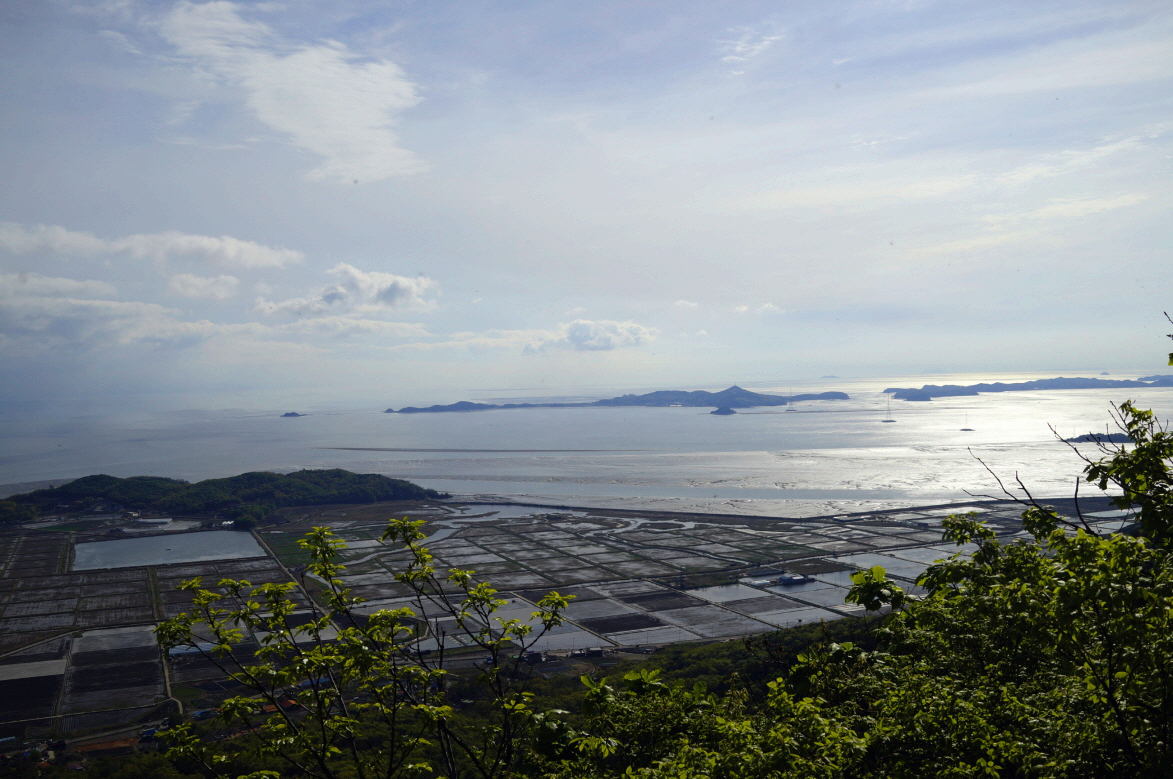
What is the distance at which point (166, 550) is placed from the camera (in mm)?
54062

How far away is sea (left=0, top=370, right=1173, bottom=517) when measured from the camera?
7362 centimetres

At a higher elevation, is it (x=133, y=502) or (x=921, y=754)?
(x=921, y=754)

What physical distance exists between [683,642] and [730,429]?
126m

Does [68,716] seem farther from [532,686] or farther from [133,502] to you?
[133,502]

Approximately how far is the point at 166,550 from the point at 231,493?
19.9 meters

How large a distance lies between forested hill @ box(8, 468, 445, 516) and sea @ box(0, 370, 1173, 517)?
1082cm

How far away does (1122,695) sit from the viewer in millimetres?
4316

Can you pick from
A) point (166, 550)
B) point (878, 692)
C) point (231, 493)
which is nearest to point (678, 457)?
point (231, 493)

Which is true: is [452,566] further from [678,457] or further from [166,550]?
[678,457]

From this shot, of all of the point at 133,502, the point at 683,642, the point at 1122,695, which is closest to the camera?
the point at 1122,695

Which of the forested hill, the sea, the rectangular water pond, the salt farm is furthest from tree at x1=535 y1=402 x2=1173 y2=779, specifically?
the forested hill

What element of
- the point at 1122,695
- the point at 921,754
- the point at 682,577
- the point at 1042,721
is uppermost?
the point at 1122,695

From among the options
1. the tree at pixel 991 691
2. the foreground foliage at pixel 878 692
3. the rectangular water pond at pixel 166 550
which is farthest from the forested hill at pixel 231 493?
the tree at pixel 991 691

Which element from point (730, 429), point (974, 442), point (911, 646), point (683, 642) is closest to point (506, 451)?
A: point (730, 429)
